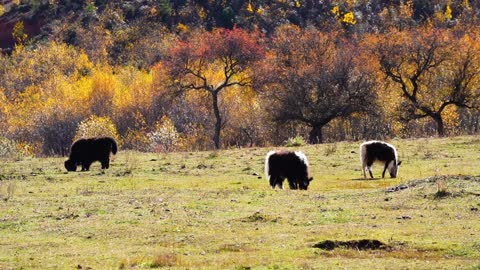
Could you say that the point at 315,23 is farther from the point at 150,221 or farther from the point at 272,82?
the point at 150,221

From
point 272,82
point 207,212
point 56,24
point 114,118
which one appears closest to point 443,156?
point 207,212

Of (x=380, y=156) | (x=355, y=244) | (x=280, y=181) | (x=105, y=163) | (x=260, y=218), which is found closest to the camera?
(x=355, y=244)

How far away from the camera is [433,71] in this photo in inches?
2650

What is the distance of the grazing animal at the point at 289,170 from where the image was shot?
29984 mm

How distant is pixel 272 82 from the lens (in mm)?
65750

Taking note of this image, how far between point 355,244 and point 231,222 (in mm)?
4174

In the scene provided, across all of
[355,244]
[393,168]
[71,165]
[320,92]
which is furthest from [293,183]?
[320,92]

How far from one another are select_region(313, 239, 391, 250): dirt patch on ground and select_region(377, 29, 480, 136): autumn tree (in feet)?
149

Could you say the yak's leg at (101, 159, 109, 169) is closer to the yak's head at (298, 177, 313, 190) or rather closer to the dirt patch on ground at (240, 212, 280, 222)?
the yak's head at (298, 177, 313, 190)

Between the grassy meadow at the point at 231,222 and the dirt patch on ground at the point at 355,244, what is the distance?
4.2 inches

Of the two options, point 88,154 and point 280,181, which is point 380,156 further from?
point 88,154

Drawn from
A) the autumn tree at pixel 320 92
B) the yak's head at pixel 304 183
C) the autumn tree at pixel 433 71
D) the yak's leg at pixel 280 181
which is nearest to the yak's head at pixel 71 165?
the yak's leg at pixel 280 181

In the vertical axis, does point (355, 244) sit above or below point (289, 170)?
below

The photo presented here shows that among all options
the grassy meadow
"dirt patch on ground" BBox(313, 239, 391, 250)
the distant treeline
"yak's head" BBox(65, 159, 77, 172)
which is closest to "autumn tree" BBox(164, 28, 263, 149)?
the distant treeline
